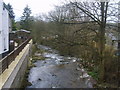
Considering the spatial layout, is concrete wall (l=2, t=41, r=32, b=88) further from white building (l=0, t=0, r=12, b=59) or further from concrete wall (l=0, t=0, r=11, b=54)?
concrete wall (l=0, t=0, r=11, b=54)

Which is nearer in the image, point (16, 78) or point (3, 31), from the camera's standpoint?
point (16, 78)

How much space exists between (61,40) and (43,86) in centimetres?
304

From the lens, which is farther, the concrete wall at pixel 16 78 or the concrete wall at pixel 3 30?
the concrete wall at pixel 3 30

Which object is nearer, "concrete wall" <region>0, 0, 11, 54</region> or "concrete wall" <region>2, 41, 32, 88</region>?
"concrete wall" <region>2, 41, 32, 88</region>

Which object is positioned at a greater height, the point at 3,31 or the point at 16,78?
the point at 3,31

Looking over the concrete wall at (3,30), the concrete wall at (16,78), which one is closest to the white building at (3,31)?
the concrete wall at (3,30)

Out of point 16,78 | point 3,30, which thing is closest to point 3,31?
point 3,30

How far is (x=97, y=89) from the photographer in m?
9.89

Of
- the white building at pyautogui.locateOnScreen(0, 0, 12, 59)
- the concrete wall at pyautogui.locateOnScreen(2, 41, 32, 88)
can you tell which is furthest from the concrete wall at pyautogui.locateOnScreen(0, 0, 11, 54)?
A: the concrete wall at pyautogui.locateOnScreen(2, 41, 32, 88)

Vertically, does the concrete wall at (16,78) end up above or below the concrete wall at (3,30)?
below

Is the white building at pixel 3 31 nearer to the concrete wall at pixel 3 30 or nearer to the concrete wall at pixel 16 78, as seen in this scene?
the concrete wall at pixel 3 30

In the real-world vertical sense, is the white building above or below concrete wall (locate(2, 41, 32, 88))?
above

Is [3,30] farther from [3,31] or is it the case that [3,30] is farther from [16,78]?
[16,78]

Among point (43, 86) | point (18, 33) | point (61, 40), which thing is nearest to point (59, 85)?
point (43, 86)
